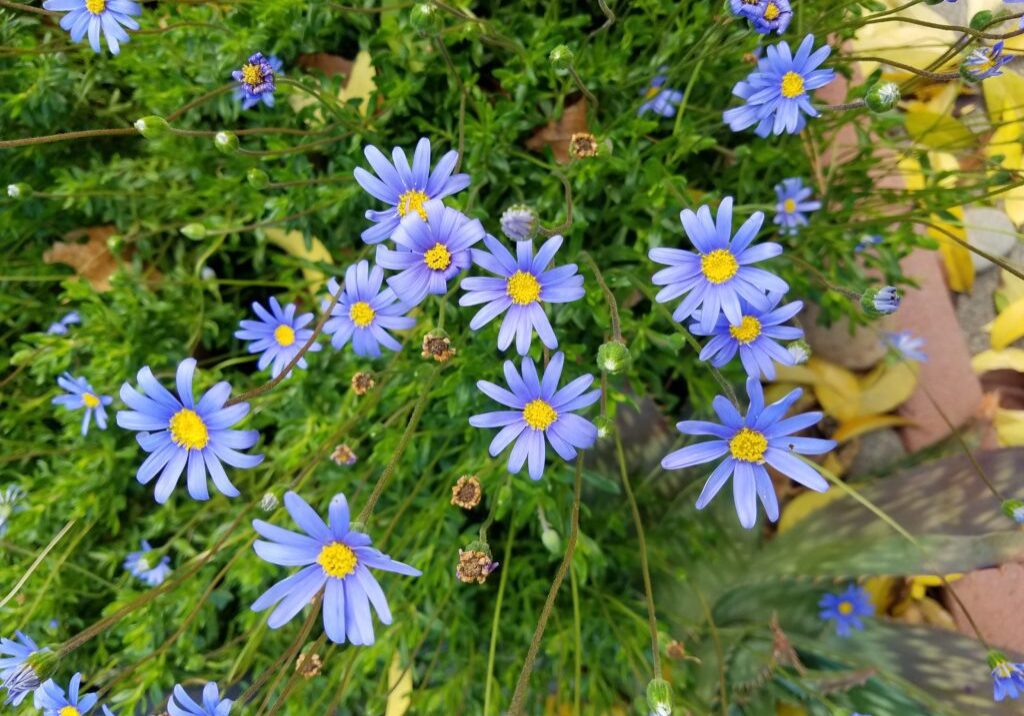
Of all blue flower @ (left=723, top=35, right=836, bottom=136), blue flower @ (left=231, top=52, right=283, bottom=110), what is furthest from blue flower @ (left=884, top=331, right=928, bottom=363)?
blue flower @ (left=231, top=52, right=283, bottom=110)

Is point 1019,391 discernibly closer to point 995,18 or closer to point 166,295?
point 995,18

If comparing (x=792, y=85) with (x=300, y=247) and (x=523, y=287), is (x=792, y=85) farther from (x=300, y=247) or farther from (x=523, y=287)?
(x=300, y=247)

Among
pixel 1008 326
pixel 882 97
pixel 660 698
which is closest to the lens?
pixel 660 698

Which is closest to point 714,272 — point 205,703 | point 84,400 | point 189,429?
point 189,429

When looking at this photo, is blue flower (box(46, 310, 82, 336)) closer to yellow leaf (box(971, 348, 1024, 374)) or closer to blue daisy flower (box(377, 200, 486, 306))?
blue daisy flower (box(377, 200, 486, 306))

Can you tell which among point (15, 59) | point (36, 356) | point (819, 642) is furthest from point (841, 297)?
point (15, 59)
